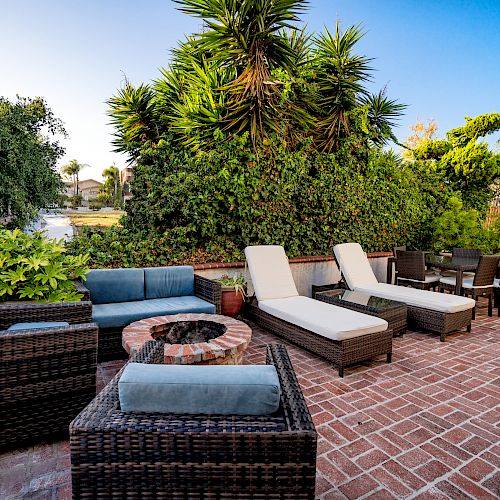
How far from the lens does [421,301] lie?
185 inches

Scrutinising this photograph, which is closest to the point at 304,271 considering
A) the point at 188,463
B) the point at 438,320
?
the point at 438,320

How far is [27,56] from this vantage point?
6148 mm

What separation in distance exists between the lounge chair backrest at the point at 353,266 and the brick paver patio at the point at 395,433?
5.51 ft

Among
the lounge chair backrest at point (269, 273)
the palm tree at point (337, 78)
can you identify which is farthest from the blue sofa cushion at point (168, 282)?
the palm tree at point (337, 78)

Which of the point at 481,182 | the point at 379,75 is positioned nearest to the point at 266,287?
the point at 379,75

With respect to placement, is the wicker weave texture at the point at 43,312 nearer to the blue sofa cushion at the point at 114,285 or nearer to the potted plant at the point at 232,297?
the blue sofa cushion at the point at 114,285

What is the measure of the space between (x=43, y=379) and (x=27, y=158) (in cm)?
496

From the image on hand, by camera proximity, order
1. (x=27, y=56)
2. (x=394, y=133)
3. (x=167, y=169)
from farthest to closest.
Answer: (x=394, y=133) < (x=27, y=56) < (x=167, y=169)

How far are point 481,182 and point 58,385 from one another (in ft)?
36.1

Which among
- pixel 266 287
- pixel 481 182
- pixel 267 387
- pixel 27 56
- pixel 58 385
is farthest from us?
pixel 481 182

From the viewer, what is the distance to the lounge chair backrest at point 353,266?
5.59 meters

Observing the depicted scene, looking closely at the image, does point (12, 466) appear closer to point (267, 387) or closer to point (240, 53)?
point (267, 387)

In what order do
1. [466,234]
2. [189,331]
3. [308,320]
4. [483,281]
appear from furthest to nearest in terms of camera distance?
[466,234]
[483,281]
[308,320]
[189,331]

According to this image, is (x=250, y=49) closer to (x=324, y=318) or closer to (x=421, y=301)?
(x=324, y=318)
